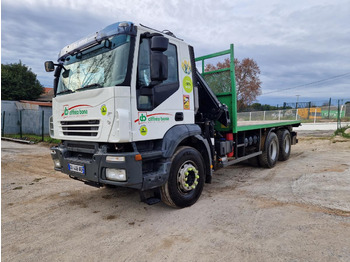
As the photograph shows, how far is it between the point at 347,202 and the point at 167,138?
3.36 m

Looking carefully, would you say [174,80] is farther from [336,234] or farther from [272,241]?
[336,234]

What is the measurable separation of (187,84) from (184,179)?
1.69 metres

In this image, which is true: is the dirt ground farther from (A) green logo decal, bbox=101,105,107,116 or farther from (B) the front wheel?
(A) green logo decal, bbox=101,105,107,116

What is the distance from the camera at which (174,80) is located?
13.4 feet

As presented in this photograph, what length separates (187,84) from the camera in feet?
14.3

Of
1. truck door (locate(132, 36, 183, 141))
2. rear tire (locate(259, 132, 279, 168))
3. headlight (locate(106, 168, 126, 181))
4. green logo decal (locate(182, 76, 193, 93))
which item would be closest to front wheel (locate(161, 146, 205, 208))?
truck door (locate(132, 36, 183, 141))

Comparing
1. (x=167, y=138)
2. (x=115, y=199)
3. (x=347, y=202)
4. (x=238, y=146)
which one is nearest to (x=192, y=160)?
(x=167, y=138)

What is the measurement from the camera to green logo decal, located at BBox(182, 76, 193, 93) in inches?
169

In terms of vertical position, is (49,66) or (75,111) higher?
(49,66)

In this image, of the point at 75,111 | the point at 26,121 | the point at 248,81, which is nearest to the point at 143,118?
the point at 75,111

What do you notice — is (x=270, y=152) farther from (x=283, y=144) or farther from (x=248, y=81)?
(x=248, y=81)

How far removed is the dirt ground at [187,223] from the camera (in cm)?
285

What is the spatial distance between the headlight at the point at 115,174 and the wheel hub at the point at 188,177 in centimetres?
110

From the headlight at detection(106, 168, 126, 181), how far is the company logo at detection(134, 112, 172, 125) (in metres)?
0.74
